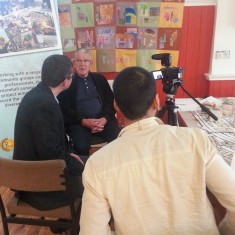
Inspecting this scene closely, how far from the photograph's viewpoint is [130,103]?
0.80 metres

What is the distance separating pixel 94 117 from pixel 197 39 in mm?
1226

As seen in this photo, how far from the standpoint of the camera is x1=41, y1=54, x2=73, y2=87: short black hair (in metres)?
1.48

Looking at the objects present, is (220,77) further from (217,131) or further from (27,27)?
(27,27)

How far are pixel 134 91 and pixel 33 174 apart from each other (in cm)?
66

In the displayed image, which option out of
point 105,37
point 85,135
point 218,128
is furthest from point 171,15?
point 85,135

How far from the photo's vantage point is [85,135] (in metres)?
2.15

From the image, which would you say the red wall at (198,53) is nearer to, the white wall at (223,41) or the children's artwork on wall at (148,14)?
the white wall at (223,41)

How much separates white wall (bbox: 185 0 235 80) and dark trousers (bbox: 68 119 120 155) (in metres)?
1.07

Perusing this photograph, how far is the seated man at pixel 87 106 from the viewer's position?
7.10 feet

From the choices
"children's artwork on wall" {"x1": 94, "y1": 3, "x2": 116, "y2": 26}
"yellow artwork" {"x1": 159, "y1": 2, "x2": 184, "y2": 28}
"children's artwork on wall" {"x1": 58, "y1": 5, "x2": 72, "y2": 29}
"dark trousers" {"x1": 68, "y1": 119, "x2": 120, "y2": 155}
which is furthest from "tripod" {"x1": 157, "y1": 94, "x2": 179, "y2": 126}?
"children's artwork on wall" {"x1": 58, "y1": 5, "x2": 72, "y2": 29}

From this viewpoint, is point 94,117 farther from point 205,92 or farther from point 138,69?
point 138,69

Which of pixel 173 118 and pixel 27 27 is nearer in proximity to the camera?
pixel 173 118

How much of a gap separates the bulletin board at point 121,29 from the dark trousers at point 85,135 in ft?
2.21

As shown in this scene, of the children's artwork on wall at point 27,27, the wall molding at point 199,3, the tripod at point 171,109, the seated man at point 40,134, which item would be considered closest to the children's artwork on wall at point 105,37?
the children's artwork on wall at point 27,27
